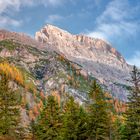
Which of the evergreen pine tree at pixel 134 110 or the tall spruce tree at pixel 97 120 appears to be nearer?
the evergreen pine tree at pixel 134 110

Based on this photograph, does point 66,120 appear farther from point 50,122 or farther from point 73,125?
point 50,122

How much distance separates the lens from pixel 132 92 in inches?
1964

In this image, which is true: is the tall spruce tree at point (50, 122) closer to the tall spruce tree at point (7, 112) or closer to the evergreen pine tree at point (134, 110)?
the tall spruce tree at point (7, 112)

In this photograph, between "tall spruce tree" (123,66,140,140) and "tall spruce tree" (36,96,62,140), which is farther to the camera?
"tall spruce tree" (36,96,62,140)

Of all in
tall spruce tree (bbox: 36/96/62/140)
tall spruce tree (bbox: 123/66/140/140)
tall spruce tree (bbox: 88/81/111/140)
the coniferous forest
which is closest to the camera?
tall spruce tree (bbox: 123/66/140/140)

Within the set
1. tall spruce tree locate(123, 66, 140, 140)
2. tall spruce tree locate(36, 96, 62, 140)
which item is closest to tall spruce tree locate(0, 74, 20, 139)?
tall spruce tree locate(36, 96, 62, 140)

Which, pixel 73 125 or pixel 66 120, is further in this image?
pixel 66 120

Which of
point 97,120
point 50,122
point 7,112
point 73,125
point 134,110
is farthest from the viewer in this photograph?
point 50,122

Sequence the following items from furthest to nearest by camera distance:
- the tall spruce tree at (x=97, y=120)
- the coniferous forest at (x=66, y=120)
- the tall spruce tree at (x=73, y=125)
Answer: the tall spruce tree at (x=73, y=125) → the tall spruce tree at (x=97, y=120) → the coniferous forest at (x=66, y=120)

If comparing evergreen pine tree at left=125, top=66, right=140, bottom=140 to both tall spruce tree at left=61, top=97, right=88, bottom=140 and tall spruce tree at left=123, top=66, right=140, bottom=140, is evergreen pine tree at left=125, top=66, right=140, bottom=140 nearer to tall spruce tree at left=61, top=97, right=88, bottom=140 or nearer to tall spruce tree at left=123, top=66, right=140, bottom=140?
tall spruce tree at left=123, top=66, right=140, bottom=140

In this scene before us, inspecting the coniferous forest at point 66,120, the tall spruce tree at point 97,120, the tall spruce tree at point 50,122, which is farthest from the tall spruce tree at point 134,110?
the tall spruce tree at point 50,122

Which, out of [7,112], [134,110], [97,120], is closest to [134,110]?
[134,110]

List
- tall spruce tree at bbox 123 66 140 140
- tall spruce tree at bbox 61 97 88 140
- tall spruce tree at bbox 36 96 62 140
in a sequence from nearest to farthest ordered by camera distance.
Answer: tall spruce tree at bbox 123 66 140 140 → tall spruce tree at bbox 61 97 88 140 → tall spruce tree at bbox 36 96 62 140

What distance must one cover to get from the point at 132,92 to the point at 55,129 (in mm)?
16723
